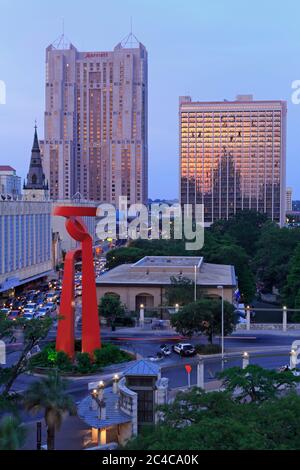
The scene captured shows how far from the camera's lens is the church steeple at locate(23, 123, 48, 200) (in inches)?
3226

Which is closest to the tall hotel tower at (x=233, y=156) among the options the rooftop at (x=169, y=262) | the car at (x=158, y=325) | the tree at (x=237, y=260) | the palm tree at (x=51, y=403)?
the tree at (x=237, y=260)

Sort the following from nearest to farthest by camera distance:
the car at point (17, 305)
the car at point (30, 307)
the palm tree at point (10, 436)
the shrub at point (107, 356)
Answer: the palm tree at point (10, 436) → the shrub at point (107, 356) → the car at point (30, 307) → the car at point (17, 305)

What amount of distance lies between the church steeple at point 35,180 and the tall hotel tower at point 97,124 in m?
61.0

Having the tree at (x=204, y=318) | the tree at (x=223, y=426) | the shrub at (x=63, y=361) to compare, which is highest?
the tree at (x=223, y=426)

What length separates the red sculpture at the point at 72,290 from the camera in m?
29.3

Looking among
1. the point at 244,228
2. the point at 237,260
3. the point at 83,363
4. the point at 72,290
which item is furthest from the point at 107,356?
the point at 244,228

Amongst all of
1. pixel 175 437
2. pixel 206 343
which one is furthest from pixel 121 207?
pixel 175 437

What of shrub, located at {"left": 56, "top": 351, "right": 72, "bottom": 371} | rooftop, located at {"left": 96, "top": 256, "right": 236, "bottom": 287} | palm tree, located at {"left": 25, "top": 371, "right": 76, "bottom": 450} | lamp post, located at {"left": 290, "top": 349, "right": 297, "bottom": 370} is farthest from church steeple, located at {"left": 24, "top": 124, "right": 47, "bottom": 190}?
palm tree, located at {"left": 25, "top": 371, "right": 76, "bottom": 450}

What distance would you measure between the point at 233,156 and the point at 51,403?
118 m

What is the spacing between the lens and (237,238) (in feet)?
306

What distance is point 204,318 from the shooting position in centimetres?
3456

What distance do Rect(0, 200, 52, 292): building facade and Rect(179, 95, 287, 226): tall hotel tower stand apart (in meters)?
66.8

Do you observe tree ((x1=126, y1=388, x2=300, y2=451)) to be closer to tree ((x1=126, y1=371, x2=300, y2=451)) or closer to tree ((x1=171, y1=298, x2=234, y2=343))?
tree ((x1=126, y1=371, x2=300, y2=451))

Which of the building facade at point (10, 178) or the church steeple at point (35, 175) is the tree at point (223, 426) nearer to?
the church steeple at point (35, 175)
